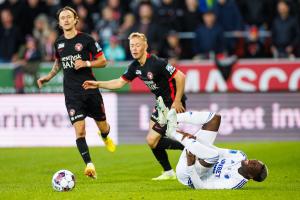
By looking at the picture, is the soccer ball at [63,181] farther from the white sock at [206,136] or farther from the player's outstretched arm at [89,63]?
the player's outstretched arm at [89,63]

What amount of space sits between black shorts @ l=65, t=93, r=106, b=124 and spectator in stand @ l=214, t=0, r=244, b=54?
845cm

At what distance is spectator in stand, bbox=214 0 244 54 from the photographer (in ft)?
73.9

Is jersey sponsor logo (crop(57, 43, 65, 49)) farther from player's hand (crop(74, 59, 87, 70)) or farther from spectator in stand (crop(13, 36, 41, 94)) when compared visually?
spectator in stand (crop(13, 36, 41, 94))

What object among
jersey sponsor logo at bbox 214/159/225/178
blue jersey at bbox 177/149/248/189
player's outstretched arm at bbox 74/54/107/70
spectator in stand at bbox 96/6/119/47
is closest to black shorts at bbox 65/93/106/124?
player's outstretched arm at bbox 74/54/107/70

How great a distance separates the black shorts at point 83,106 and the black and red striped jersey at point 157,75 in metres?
0.91

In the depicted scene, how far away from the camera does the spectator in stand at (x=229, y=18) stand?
73.9 ft

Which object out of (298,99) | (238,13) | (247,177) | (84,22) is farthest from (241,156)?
(84,22)

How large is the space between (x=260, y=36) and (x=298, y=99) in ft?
9.14

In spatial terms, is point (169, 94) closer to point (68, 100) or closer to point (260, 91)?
point (68, 100)

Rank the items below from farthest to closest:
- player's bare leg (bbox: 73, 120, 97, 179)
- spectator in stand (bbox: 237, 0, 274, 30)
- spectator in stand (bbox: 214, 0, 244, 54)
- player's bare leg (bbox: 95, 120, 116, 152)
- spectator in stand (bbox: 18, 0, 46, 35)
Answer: spectator in stand (bbox: 18, 0, 46, 35), spectator in stand (bbox: 237, 0, 274, 30), spectator in stand (bbox: 214, 0, 244, 54), player's bare leg (bbox: 95, 120, 116, 152), player's bare leg (bbox: 73, 120, 97, 179)

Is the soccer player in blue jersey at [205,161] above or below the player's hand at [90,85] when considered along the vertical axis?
A: below

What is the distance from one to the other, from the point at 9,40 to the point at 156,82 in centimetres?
1143

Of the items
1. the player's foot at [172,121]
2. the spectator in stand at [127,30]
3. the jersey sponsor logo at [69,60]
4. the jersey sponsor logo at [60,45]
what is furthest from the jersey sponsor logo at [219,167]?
the spectator in stand at [127,30]

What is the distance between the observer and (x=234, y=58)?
2139 cm
